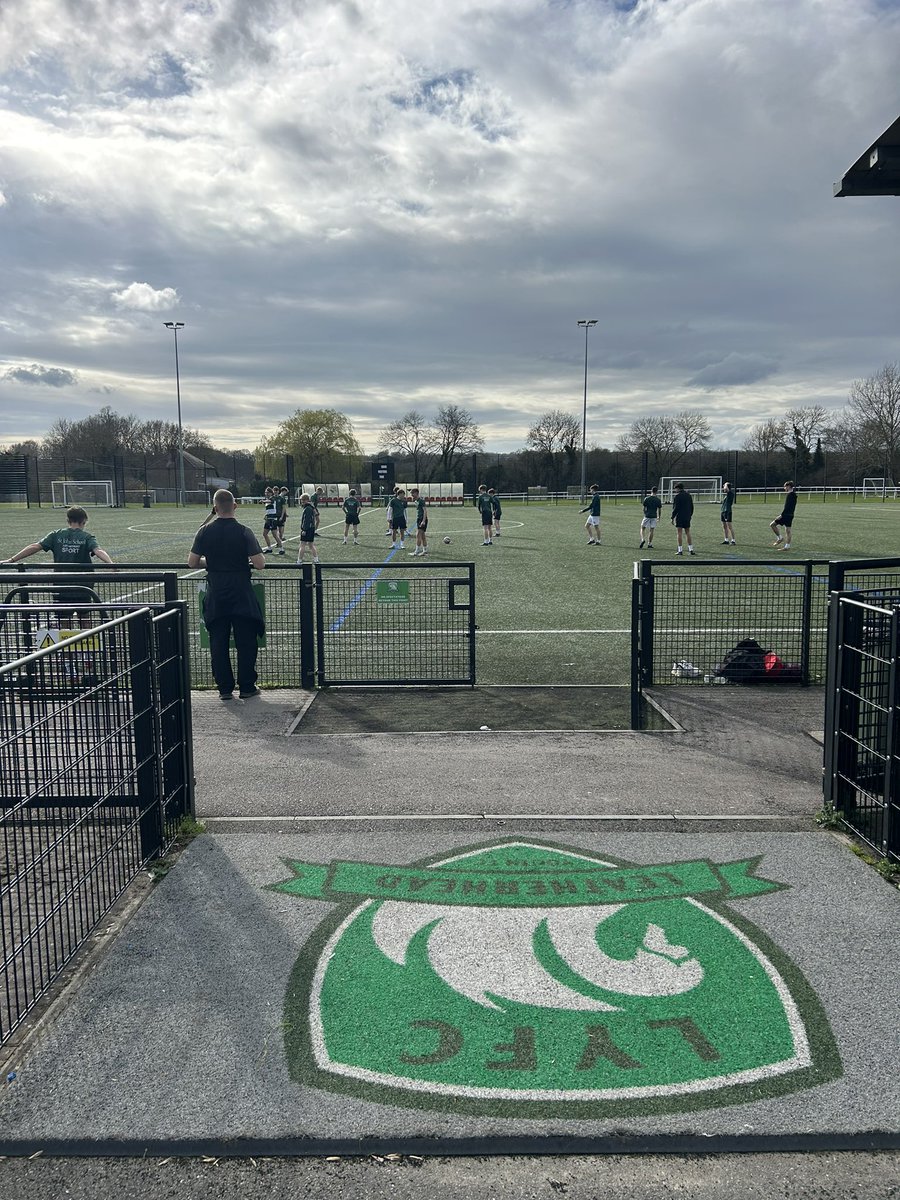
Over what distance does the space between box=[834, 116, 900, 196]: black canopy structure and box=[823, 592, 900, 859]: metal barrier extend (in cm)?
289

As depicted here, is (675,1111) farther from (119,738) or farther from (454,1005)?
Answer: (119,738)

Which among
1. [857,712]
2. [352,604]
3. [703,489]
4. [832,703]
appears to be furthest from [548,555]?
[703,489]

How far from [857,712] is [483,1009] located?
304 centimetres

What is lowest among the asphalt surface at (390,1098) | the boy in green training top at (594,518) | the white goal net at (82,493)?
the asphalt surface at (390,1098)

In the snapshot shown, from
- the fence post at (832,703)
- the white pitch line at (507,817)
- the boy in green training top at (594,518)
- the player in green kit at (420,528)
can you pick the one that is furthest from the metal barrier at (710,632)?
the boy in green training top at (594,518)

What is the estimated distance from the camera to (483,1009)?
326 centimetres

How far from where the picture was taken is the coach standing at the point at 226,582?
8.20 metres

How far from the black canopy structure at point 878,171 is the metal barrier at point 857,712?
9.47ft

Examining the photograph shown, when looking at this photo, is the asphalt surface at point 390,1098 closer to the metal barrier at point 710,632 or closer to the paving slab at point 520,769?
the paving slab at point 520,769

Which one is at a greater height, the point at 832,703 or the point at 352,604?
the point at 832,703

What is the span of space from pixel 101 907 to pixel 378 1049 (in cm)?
174

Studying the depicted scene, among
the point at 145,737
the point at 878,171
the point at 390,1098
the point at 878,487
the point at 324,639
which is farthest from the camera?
the point at 878,487

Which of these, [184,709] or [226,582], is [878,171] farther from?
[226,582]

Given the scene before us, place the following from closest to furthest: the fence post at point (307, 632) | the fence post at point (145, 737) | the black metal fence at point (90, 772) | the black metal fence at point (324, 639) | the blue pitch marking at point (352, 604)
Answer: the black metal fence at point (90, 772), the fence post at point (145, 737), the black metal fence at point (324, 639), the fence post at point (307, 632), the blue pitch marking at point (352, 604)
